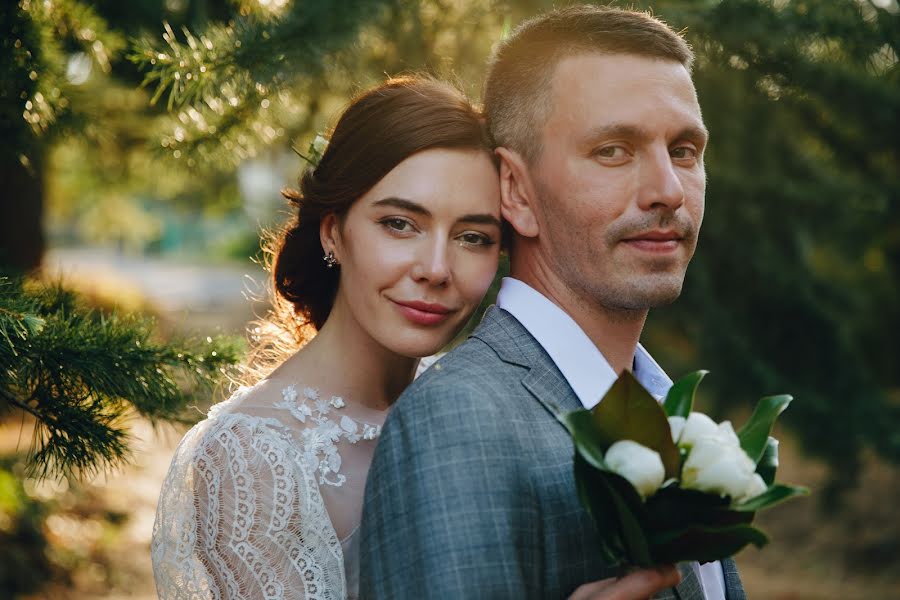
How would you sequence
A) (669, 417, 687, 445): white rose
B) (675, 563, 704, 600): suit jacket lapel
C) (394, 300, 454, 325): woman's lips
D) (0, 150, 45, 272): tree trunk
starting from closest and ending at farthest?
(669, 417, 687, 445): white rose → (675, 563, 704, 600): suit jacket lapel → (394, 300, 454, 325): woman's lips → (0, 150, 45, 272): tree trunk

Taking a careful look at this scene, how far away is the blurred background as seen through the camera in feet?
8.29

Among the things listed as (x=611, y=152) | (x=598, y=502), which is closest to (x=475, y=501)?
(x=598, y=502)

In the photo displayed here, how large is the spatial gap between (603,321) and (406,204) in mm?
601

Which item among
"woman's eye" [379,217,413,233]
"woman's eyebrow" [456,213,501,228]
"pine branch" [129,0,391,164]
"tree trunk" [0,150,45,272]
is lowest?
"woman's eyebrow" [456,213,501,228]

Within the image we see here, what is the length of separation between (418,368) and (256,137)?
96cm

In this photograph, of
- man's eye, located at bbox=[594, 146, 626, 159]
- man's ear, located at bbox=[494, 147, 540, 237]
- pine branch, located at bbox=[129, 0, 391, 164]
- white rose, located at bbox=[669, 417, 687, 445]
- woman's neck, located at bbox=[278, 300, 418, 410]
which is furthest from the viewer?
woman's neck, located at bbox=[278, 300, 418, 410]

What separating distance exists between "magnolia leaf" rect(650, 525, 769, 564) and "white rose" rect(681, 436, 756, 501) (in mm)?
59

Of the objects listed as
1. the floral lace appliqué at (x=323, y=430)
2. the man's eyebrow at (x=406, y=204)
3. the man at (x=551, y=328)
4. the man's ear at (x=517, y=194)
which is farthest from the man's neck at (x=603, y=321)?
the floral lace appliqué at (x=323, y=430)

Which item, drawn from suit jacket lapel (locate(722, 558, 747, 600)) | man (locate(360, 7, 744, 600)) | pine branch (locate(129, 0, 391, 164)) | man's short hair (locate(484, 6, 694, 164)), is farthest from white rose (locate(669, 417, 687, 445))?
pine branch (locate(129, 0, 391, 164))

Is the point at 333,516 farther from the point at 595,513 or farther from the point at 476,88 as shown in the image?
the point at 476,88

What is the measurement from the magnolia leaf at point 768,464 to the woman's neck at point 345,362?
1.24 metres

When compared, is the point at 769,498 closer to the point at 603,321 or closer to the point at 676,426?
the point at 676,426

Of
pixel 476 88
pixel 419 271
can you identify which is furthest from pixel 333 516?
pixel 476 88

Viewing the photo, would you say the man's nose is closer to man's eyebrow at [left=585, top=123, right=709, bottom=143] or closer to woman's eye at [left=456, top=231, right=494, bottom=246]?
man's eyebrow at [left=585, top=123, right=709, bottom=143]
